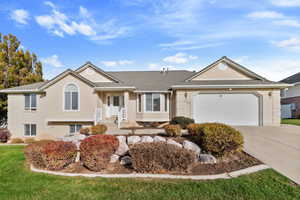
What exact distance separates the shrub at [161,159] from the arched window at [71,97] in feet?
34.2

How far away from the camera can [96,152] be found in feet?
17.4

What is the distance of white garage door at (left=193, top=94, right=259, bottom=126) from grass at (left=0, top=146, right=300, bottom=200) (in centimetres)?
862

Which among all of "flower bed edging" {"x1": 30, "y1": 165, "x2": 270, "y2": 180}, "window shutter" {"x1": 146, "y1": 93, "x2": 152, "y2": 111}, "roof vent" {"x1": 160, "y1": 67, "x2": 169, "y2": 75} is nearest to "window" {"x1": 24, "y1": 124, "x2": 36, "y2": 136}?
"window shutter" {"x1": 146, "y1": 93, "x2": 152, "y2": 111}

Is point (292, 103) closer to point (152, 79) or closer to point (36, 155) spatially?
point (152, 79)

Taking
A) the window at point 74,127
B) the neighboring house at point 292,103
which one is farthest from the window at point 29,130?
the neighboring house at point 292,103

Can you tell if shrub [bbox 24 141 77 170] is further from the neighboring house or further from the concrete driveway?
the neighboring house

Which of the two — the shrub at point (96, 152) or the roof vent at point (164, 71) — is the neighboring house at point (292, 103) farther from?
the shrub at point (96, 152)

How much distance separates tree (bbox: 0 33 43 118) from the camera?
1841 centimetres

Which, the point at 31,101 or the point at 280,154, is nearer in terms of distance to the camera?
the point at 280,154

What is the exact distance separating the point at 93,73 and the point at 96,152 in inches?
468

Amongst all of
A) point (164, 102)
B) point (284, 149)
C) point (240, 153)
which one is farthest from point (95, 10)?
point (284, 149)

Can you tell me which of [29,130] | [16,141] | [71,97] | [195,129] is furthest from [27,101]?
[195,129]

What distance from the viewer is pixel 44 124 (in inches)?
561

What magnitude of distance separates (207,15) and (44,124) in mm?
16645
